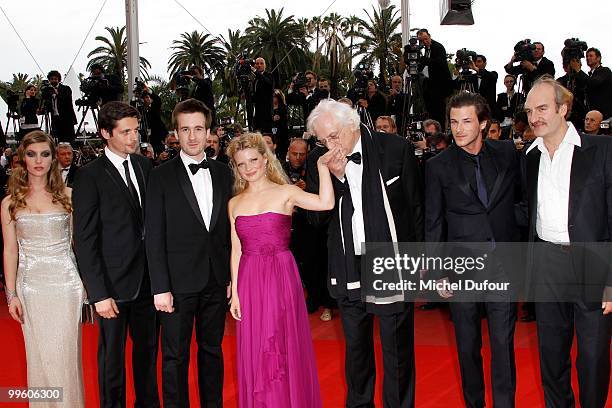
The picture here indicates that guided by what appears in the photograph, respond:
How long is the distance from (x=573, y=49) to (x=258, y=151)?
5559mm

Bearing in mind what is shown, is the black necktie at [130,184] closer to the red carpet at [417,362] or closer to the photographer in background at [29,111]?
the red carpet at [417,362]

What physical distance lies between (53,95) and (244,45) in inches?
893

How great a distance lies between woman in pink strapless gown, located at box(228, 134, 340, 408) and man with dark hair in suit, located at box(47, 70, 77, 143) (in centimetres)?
897

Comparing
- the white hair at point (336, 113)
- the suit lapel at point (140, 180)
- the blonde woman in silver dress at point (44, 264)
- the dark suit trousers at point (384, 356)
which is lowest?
the dark suit trousers at point (384, 356)

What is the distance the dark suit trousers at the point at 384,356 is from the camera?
3.53 meters

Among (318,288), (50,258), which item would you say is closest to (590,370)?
(50,258)

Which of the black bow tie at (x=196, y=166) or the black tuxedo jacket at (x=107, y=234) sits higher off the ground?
the black bow tie at (x=196, y=166)

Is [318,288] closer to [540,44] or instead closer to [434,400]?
[434,400]

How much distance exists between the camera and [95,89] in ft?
32.7

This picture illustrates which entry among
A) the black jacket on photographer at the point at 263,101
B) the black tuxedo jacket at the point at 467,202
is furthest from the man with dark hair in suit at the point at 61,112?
the black tuxedo jacket at the point at 467,202

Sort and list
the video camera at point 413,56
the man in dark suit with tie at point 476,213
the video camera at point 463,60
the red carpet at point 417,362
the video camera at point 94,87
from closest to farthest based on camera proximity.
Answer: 1. the man in dark suit with tie at point 476,213
2. the red carpet at point 417,362
3. the video camera at point 413,56
4. the video camera at point 463,60
5. the video camera at point 94,87

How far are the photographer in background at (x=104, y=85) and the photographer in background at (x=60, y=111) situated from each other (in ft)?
6.30

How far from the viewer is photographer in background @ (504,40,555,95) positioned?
328 inches

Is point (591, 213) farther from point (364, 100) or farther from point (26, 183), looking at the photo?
point (364, 100)
